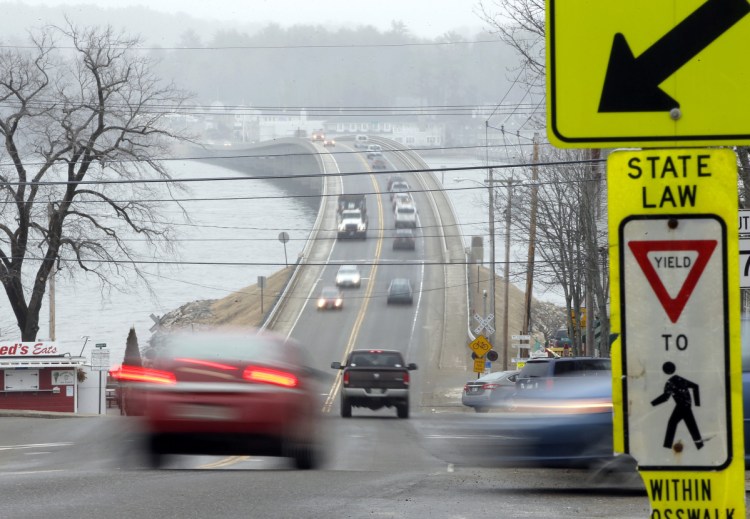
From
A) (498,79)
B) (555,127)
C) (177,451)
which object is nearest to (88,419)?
(177,451)

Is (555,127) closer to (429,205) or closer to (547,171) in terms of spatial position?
(547,171)

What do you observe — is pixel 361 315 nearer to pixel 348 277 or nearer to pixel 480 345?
pixel 348 277

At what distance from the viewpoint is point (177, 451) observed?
1261cm

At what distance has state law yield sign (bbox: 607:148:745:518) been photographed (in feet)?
9.42

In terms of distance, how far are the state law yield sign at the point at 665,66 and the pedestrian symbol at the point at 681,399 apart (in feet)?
1.98

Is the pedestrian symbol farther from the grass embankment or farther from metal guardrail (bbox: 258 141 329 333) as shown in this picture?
the grass embankment

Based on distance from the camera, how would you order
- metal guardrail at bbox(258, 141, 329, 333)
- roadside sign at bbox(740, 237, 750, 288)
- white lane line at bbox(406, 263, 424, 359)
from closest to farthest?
roadside sign at bbox(740, 237, 750, 288) < white lane line at bbox(406, 263, 424, 359) < metal guardrail at bbox(258, 141, 329, 333)

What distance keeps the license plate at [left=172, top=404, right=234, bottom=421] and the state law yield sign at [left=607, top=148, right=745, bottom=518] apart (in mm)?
9683

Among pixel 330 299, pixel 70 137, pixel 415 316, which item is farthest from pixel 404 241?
pixel 70 137

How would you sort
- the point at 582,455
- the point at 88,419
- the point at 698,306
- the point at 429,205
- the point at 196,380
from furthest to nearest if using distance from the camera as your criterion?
1. the point at 429,205
2. the point at 88,419
3. the point at 196,380
4. the point at 582,455
5. the point at 698,306

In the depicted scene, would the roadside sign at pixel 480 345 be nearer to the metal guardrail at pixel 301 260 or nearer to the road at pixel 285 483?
the metal guardrail at pixel 301 260

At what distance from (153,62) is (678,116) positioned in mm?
39706

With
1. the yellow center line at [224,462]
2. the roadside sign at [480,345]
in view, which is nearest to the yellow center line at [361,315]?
the roadside sign at [480,345]

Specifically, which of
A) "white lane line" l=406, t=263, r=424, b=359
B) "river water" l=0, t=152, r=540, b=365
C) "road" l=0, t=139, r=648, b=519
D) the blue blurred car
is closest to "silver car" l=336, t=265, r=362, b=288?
"white lane line" l=406, t=263, r=424, b=359
